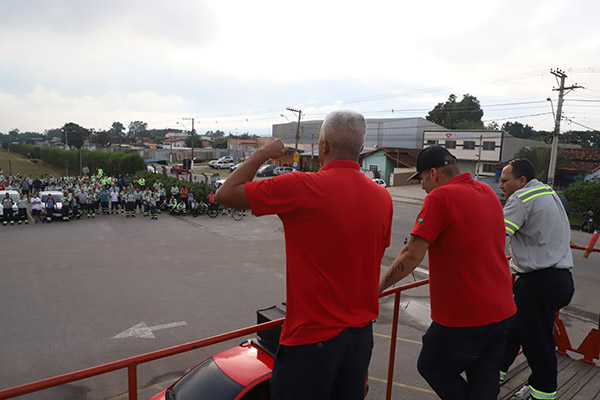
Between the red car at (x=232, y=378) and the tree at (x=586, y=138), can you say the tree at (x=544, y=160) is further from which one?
the tree at (x=586, y=138)

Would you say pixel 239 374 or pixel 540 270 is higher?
pixel 540 270

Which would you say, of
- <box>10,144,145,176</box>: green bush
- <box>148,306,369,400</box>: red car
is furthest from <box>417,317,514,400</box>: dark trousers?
<box>10,144,145,176</box>: green bush

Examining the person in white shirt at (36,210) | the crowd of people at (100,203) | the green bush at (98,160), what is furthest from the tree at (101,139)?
the person in white shirt at (36,210)

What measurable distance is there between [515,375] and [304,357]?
3354 millimetres

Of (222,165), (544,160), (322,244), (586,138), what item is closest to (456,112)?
(586,138)

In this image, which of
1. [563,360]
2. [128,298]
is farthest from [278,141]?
[128,298]

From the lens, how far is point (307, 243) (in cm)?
162

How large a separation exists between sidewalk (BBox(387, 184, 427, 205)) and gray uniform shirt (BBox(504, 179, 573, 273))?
27323 mm

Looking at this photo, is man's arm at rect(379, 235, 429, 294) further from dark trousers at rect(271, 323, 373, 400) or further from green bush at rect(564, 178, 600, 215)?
green bush at rect(564, 178, 600, 215)

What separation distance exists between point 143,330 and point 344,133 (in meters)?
6.81

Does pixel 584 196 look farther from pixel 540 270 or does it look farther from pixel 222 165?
pixel 222 165

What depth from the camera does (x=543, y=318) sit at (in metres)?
3.05

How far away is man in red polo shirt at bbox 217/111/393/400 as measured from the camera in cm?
160

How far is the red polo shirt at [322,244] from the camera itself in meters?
1.60
